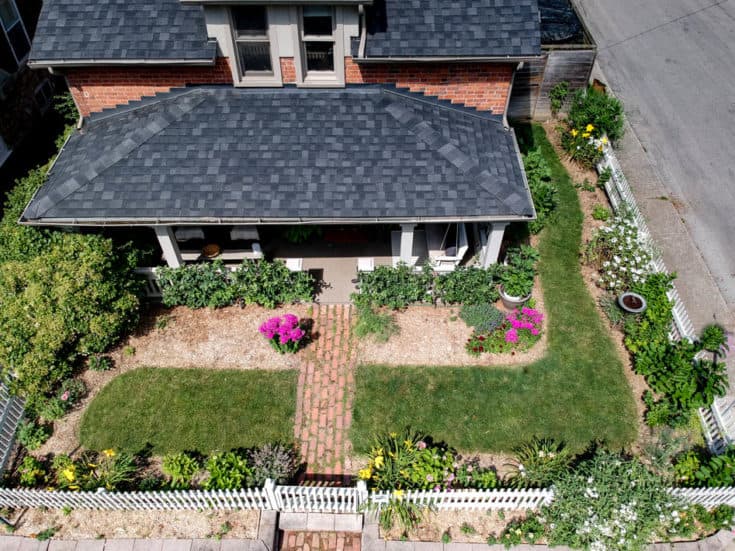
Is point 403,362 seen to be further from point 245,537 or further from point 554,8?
point 554,8

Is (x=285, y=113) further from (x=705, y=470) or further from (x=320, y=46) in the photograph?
(x=705, y=470)

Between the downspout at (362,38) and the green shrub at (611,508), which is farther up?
the downspout at (362,38)

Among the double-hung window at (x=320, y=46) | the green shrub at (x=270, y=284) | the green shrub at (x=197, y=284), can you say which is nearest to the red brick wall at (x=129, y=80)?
the double-hung window at (x=320, y=46)

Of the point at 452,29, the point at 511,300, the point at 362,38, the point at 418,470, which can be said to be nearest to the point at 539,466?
the point at 418,470

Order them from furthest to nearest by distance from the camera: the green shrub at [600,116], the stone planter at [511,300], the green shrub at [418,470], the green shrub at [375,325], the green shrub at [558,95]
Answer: the green shrub at [558,95] < the green shrub at [600,116] < the stone planter at [511,300] < the green shrub at [375,325] < the green shrub at [418,470]

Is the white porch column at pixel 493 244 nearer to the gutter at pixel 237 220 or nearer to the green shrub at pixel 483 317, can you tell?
the gutter at pixel 237 220

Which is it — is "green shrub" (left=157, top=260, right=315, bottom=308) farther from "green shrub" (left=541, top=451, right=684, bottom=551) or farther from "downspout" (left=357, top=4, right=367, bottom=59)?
"green shrub" (left=541, top=451, right=684, bottom=551)
